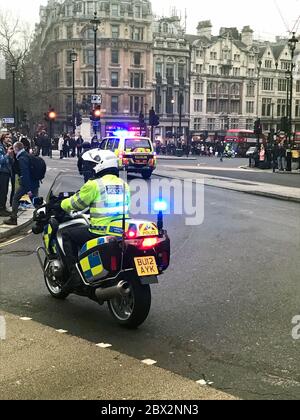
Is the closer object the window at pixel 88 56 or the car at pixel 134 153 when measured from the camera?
the car at pixel 134 153

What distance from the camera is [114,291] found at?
5145 mm

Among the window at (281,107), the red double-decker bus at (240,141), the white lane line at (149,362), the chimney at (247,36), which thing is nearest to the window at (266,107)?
the window at (281,107)

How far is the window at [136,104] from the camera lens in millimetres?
91375

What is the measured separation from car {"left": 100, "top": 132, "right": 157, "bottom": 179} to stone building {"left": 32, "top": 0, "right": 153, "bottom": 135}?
65999mm

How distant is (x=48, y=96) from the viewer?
91.4 meters

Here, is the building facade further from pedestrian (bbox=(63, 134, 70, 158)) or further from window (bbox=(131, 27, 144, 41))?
pedestrian (bbox=(63, 134, 70, 158))

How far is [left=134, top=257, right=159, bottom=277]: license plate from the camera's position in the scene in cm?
504

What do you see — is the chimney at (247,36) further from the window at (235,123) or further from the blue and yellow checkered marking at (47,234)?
the blue and yellow checkered marking at (47,234)

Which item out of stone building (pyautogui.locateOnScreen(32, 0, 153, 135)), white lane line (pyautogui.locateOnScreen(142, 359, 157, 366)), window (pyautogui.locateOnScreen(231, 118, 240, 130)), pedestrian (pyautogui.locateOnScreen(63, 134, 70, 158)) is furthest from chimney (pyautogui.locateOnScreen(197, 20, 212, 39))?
white lane line (pyautogui.locateOnScreen(142, 359, 157, 366))

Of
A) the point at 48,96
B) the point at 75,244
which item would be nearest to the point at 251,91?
the point at 48,96

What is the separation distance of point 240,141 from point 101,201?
65456 mm

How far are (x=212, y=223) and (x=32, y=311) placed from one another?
22.1 ft

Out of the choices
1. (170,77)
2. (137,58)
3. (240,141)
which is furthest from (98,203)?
(170,77)

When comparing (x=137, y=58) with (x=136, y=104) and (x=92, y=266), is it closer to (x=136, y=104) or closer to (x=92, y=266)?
(x=136, y=104)
